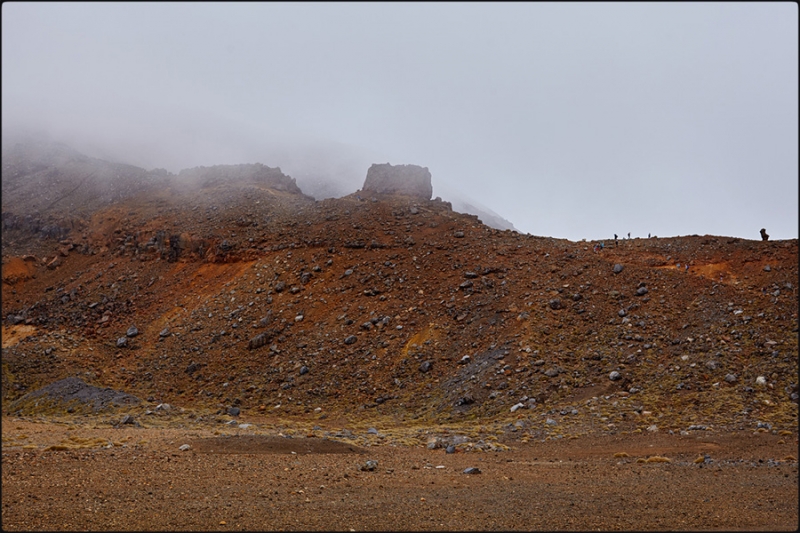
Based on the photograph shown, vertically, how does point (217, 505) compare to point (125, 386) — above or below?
above

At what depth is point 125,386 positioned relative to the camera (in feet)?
73.7

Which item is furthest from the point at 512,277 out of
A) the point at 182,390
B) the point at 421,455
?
the point at 182,390

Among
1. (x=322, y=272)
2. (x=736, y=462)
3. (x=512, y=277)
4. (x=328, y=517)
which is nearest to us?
(x=328, y=517)

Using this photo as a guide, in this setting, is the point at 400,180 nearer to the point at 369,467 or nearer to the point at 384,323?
the point at 384,323

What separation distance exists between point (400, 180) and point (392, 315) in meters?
14.8

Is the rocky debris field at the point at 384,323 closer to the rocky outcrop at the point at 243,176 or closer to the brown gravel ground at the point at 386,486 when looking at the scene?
the brown gravel ground at the point at 386,486

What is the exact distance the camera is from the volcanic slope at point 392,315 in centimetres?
1236

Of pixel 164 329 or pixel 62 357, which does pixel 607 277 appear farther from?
pixel 62 357

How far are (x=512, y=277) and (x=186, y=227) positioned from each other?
21594mm

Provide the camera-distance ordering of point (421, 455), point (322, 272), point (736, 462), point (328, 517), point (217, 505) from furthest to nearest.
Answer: point (322, 272) < point (421, 455) < point (736, 462) < point (217, 505) < point (328, 517)

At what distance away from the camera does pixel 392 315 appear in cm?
2420

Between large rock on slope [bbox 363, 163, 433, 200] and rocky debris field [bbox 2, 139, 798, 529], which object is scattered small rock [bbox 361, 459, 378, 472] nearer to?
rocky debris field [bbox 2, 139, 798, 529]

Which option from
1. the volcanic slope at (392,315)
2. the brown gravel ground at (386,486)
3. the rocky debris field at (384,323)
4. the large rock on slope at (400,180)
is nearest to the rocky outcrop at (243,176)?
the rocky debris field at (384,323)

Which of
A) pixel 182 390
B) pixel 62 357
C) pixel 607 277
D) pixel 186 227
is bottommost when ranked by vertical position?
pixel 182 390
